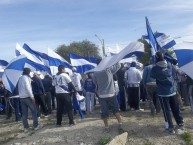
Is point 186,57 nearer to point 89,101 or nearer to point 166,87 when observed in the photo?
point 166,87

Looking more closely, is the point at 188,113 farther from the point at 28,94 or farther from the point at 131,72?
the point at 28,94

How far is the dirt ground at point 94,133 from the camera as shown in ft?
29.7

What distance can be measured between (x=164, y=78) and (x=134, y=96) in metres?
4.71

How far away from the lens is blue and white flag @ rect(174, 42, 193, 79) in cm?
951

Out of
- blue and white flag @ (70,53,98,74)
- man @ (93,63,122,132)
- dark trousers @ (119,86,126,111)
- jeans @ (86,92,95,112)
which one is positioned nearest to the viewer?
man @ (93,63,122,132)

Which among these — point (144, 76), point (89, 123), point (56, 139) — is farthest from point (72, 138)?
point (144, 76)

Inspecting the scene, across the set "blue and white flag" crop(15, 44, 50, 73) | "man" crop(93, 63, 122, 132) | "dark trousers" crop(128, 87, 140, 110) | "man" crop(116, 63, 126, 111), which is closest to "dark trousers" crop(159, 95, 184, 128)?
"man" crop(93, 63, 122, 132)

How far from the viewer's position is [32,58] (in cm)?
1495

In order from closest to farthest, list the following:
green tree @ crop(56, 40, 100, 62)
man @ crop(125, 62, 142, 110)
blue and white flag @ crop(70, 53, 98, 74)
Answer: man @ crop(125, 62, 142, 110)
blue and white flag @ crop(70, 53, 98, 74)
green tree @ crop(56, 40, 100, 62)

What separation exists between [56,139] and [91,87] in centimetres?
456

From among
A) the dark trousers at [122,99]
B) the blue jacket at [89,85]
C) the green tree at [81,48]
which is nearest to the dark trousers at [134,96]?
the dark trousers at [122,99]

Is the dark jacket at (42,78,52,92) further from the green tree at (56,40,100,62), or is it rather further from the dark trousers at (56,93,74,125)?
the green tree at (56,40,100,62)

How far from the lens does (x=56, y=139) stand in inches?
387

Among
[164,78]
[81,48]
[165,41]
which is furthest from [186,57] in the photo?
[81,48]
